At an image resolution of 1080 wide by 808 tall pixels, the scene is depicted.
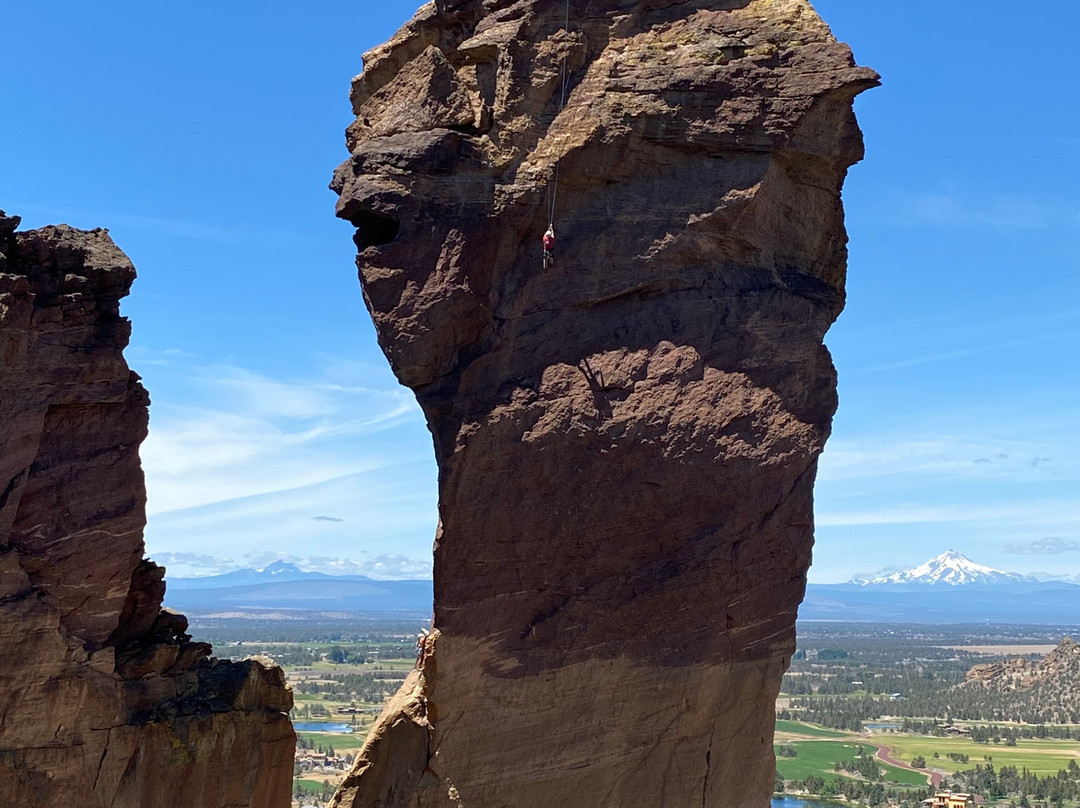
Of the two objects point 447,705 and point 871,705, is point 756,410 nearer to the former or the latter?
point 447,705

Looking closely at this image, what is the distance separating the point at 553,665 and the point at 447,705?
2.11 metres

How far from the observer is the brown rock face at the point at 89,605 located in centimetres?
2408

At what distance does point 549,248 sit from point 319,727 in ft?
372

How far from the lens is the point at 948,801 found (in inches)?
3659

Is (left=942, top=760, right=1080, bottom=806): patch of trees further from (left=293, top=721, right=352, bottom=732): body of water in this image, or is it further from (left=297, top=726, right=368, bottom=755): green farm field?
(left=293, top=721, right=352, bottom=732): body of water

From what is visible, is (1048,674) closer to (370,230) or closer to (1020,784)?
(1020,784)

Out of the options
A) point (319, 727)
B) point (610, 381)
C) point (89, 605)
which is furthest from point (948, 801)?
point (89, 605)

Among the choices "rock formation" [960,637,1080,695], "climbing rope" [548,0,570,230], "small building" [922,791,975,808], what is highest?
"climbing rope" [548,0,570,230]

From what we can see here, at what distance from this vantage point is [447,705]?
2425 cm

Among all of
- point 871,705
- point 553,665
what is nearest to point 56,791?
point 553,665

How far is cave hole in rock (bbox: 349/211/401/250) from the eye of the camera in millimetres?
26156

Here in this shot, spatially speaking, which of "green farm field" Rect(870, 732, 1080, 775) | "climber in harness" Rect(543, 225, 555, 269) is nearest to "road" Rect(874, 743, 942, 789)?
"green farm field" Rect(870, 732, 1080, 775)

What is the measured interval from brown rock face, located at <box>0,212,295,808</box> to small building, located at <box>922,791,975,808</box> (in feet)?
245

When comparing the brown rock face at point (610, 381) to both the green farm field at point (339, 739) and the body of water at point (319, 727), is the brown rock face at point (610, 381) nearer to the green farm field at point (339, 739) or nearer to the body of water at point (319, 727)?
the green farm field at point (339, 739)
